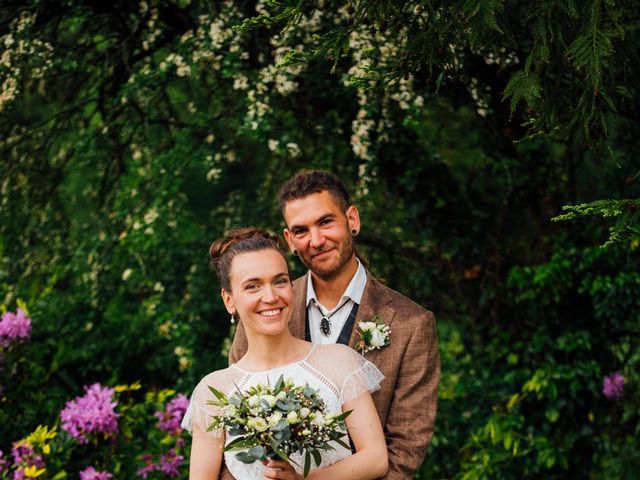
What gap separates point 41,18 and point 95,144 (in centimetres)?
95

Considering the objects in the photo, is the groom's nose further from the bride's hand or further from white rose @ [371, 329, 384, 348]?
the bride's hand

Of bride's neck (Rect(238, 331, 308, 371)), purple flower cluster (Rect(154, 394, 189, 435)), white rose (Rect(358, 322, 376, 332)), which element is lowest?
bride's neck (Rect(238, 331, 308, 371))

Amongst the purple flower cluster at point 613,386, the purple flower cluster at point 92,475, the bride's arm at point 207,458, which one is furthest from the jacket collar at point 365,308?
the purple flower cluster at point 613,386

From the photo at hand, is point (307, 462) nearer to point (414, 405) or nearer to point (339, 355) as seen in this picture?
point (339, 355)

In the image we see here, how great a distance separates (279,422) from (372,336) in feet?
2.60

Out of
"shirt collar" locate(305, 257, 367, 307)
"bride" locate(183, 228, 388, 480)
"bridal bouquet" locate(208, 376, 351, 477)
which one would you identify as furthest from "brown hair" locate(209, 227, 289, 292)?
"bridal bouquet" locate(208, 376, 351, 477)

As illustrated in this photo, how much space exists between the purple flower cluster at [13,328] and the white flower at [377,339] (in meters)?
2.56

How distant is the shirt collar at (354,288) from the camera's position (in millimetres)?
3223

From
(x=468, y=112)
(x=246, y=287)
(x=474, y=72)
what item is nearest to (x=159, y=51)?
(x=474, y=72)

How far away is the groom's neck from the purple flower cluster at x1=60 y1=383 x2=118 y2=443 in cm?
164

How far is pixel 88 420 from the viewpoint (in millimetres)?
4324

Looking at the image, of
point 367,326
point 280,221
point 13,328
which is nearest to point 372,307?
point 367,326

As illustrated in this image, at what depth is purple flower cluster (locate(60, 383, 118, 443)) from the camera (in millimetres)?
4320

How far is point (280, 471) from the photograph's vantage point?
249cm
